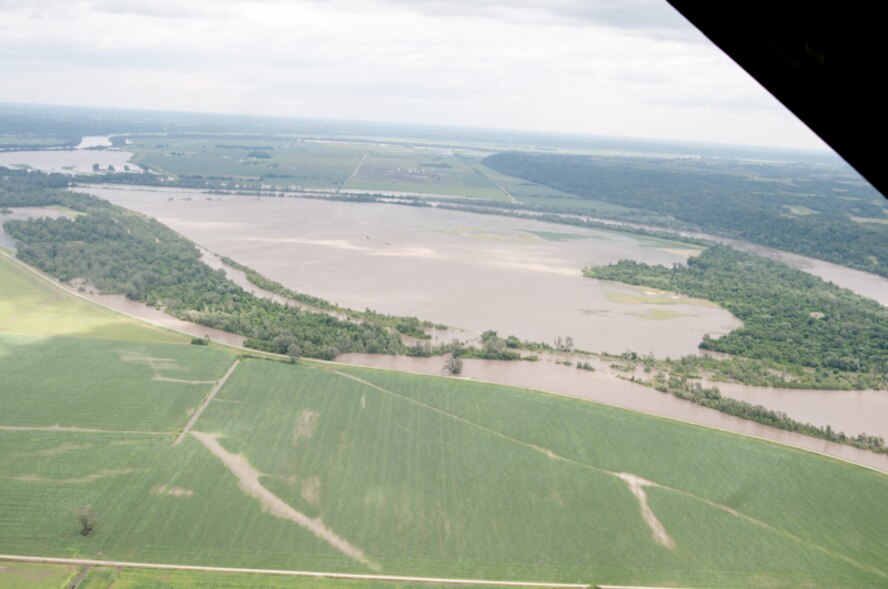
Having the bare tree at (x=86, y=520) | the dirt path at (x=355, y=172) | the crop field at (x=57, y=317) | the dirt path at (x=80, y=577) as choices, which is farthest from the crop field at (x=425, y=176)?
the dirt path at (x=80, y=577)

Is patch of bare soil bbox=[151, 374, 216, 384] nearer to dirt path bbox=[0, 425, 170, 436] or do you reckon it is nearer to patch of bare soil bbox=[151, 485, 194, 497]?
dirt path bbox=[0, 425, 170, 436]

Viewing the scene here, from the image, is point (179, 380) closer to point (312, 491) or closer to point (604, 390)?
point (312, 491)

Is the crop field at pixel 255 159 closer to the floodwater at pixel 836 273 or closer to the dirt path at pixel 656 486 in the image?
the floodwater at pixel 836 273

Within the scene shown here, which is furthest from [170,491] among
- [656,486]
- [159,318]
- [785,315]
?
[785,315]

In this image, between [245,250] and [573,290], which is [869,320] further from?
[245,250]

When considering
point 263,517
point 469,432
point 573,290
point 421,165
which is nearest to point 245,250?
point 573,290

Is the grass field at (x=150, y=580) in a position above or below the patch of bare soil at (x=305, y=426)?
below
